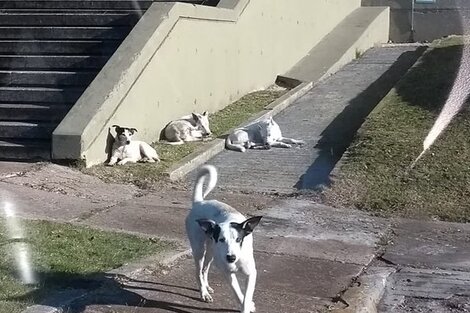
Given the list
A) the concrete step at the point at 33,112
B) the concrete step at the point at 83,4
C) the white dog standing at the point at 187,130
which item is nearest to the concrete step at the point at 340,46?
the concrete step at the point at 83,4

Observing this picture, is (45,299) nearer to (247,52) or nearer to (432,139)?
(432,139)

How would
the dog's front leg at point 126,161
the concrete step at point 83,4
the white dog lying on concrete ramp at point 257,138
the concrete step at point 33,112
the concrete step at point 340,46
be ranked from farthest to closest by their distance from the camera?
the concrete step at point 340,46 → the concrete step at point 83,4 → the white dog lying on concrete ramp at point 257,138 → the concrete step at point 33,112 → the dog's front leg at point 126,161

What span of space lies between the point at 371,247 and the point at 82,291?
286cm

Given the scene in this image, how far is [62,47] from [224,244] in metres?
8.11

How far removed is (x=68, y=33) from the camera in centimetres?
1284

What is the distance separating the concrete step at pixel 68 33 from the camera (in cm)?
1280

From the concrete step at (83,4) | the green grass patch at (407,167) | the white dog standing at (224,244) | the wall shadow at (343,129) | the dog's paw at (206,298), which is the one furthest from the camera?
the concrete step at (83,4)

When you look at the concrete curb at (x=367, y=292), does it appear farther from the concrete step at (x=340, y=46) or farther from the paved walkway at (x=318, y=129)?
the concrete step at (x=340, y=46)

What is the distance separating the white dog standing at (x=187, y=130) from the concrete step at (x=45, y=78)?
1.29m

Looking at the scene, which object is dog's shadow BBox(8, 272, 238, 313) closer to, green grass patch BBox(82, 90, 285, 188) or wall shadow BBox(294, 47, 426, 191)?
green grass patch BBox(82, 90, 285, 188)

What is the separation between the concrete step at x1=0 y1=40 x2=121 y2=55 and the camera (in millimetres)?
12492

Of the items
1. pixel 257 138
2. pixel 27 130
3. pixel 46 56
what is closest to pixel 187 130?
pixel 257 138

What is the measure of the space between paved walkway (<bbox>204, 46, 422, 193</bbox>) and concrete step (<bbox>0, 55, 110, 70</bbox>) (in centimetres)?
228

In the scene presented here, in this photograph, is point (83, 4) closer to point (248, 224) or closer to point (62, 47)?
point (62, 47)
